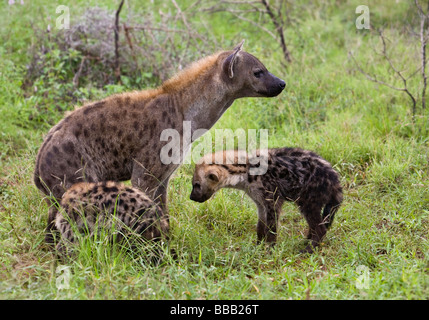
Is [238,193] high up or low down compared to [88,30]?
down

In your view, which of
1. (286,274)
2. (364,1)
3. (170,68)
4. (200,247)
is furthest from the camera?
(364,1)

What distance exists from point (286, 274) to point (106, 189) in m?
1.44

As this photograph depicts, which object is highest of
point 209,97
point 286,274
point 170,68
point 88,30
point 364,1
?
point 364,1

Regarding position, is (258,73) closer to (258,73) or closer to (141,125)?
(258,73)

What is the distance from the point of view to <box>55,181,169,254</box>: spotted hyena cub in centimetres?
417

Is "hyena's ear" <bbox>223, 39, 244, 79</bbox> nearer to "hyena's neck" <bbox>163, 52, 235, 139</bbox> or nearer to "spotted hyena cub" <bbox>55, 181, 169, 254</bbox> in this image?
"hyena's neck" <bbox>163, 52, 235, 139</bbox>

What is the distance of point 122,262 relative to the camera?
4.12 metres

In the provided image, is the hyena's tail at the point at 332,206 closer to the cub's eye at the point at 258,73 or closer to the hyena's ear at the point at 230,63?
the cub's eye at the point at 258,73

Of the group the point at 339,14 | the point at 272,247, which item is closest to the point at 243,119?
the point at 272,247

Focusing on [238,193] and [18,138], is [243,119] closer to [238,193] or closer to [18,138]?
[238,193]

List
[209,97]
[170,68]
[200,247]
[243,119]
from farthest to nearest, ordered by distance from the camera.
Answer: [170,68], [243,119], [209,97], [200,247]

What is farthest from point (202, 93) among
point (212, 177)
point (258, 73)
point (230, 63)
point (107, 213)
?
point (107, 213)

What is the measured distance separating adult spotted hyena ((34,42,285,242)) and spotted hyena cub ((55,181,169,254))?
0.88ft

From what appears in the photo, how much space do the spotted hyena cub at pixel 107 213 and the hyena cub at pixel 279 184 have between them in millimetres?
795
